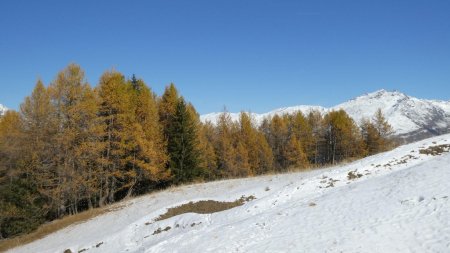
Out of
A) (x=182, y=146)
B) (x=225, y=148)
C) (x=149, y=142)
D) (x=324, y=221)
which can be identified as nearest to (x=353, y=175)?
(x=324, y=221)

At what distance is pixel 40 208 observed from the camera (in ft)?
105

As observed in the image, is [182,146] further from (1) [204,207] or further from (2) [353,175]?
(2) [353,175]

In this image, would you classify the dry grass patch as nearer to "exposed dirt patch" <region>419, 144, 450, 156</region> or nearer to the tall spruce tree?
"exposed dirt patch" <region>419, 144, 450, 156</region>

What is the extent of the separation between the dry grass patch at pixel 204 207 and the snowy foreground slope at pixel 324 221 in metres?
0.83

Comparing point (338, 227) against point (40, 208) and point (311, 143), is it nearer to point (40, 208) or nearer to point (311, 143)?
point (40, 208)

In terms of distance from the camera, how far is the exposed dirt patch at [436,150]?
23281mm

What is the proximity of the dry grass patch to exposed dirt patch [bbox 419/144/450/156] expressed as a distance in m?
11.7

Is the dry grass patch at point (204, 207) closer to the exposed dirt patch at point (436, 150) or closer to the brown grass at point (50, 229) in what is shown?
the brown grass at point (50, 229)

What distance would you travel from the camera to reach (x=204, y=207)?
22.9 metres

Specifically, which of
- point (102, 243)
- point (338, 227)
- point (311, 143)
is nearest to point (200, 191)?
point (102, 243)

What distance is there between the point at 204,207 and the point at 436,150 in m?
15.6

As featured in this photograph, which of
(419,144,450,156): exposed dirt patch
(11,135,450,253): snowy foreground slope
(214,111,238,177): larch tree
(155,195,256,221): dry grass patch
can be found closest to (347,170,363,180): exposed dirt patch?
(11,135,450,253): snowy foreground slope

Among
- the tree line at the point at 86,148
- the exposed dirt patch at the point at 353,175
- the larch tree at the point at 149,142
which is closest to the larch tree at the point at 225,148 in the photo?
the tree line at the point at 86,148

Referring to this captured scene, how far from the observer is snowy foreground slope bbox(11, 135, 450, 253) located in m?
12.2
